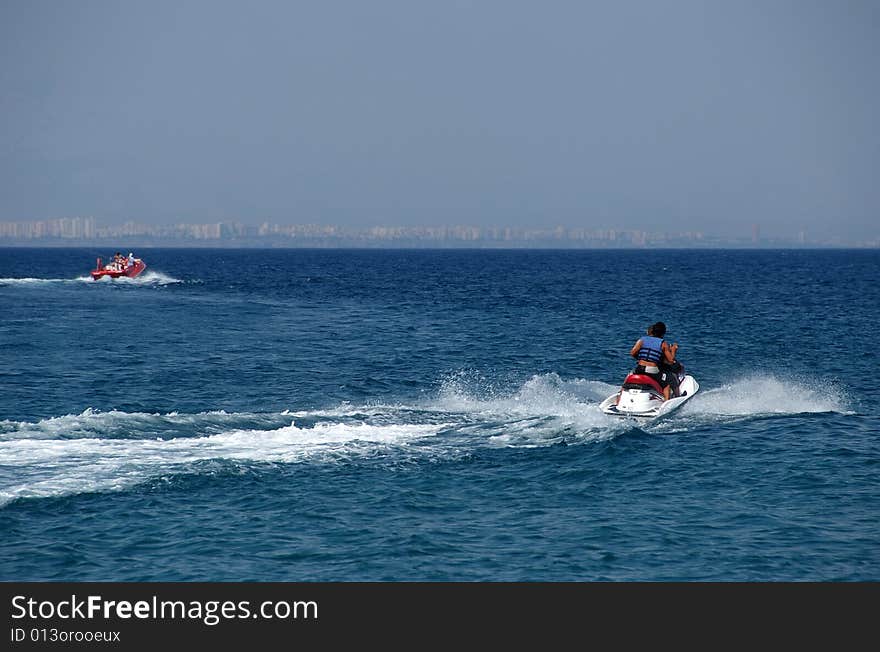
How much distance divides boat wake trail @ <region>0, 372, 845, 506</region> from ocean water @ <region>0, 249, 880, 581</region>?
10 centimetres

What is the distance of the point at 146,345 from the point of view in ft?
155

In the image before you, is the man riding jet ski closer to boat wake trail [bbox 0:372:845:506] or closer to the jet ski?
the jet ski

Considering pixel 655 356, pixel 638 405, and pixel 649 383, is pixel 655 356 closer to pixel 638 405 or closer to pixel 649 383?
pixel 649 383

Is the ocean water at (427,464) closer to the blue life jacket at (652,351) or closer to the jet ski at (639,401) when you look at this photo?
the jet ski at (639,401)

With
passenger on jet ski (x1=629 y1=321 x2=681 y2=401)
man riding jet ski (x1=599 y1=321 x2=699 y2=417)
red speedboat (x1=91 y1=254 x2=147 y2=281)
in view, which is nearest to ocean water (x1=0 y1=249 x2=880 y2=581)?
man riding jet ski (x1=599 y1=321 x2=699 y2=417)

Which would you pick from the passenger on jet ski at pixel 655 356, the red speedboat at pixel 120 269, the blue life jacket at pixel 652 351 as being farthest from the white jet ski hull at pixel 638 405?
the red speedboat at pixel 120 269

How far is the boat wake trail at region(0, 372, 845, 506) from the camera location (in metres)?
21.2

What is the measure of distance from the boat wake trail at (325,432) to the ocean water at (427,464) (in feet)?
0.34

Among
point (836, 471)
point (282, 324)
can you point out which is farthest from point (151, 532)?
point (282, 324)

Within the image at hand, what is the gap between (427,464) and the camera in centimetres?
2214

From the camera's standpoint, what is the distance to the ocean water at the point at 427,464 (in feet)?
53.2

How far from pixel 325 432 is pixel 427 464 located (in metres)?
4.26

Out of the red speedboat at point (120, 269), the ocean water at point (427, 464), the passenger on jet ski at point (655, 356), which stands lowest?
the ocean water at point (427, 464)
